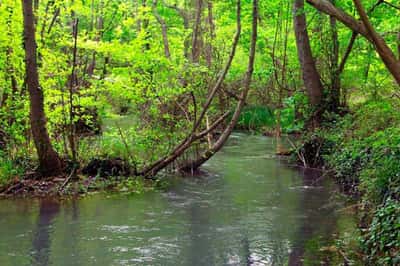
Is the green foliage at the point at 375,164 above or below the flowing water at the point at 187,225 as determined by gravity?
above

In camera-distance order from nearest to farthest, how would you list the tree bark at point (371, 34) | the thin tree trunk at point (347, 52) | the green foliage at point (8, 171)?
the tree bark at point (371, 34)
the green foliage at point (8, 171)
the thin tree trunk at point (347, 52)

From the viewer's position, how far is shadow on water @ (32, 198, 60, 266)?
8023 millimetres

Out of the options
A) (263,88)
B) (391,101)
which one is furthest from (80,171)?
(263,88)

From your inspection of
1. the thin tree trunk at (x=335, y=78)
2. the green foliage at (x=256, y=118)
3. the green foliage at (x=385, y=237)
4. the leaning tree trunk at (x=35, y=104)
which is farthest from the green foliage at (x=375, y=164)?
the green foliage at (x=256, y=118)

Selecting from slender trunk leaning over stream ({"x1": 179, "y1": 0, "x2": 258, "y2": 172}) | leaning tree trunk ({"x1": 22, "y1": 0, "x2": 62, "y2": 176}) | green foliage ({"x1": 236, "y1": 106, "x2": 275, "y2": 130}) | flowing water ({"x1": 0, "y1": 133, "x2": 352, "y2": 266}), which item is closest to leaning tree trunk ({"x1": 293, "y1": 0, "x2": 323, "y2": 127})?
slender trunk leaning over stream ({"x1": 179, "y1": 0, "x2": 258, "y2": 172})

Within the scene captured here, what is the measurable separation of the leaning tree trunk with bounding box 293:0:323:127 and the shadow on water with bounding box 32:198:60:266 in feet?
25.9

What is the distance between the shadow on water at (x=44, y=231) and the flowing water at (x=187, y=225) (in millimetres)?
15

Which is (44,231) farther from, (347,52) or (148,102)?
(347,52)

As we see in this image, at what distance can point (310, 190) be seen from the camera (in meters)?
12.6

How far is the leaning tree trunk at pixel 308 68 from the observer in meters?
15.7

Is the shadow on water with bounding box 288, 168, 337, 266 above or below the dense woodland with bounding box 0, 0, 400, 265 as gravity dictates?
below

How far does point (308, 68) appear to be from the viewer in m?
15.8

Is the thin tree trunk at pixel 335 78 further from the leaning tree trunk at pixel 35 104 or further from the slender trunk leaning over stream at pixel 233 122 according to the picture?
the leaning tree trunk at pixel 35 104

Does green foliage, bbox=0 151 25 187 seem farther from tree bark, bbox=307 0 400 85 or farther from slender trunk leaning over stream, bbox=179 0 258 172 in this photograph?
tree bark, bbox=307 0 400 85
